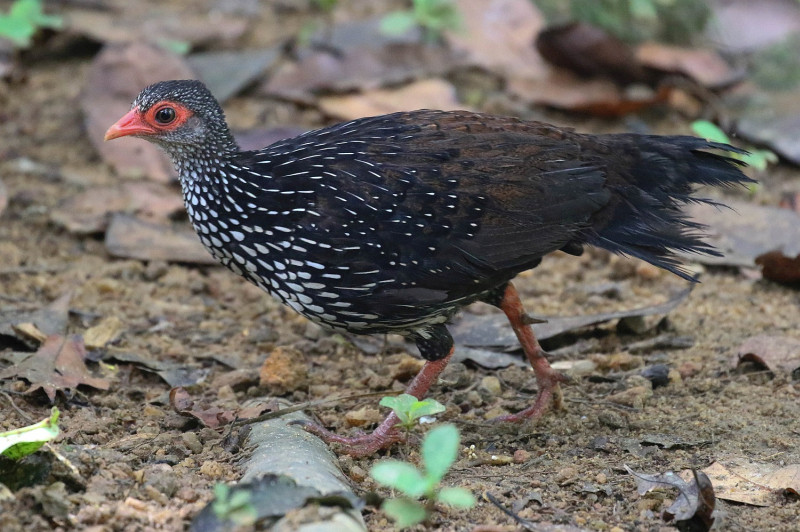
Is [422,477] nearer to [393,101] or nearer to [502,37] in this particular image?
[393,101]

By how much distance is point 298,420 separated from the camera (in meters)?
4.77

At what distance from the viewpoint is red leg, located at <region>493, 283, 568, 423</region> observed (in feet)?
17.1

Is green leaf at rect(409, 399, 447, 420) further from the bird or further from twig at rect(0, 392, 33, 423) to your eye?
twig at rect(0, 392, 33, 423)

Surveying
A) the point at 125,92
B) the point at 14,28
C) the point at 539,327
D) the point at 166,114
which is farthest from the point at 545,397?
the point at 14,28

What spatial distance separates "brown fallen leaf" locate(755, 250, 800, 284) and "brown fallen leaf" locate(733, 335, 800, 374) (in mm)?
805

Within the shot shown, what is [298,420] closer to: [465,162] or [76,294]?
[465,162]

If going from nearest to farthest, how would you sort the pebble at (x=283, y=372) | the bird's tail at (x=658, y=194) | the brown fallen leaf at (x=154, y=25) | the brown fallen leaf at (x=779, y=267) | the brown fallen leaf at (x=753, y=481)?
the brown fallen leaf at (x=753, y=481) → the bird's tail at (x=658, y=194) → the pebble at (x=283, y=372) → the brown fallen leaf at (x=779, y=267) → the brown fallen leaf at (x=154, y=25)

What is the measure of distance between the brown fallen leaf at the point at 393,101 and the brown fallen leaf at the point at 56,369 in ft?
10.6

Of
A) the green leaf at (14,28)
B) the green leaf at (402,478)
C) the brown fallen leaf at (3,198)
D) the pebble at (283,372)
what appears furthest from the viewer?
the green leaf at (14,28)

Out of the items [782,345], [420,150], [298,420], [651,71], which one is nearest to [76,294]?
[298,420]

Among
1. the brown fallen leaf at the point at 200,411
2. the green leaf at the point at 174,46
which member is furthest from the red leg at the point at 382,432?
the green leaf at the point at 174,46

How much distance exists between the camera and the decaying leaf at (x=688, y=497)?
12.5ft

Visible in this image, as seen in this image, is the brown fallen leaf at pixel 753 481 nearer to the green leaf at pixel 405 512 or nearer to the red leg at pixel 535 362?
the red leg at pixel 535 362

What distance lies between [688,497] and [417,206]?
1.73 m
